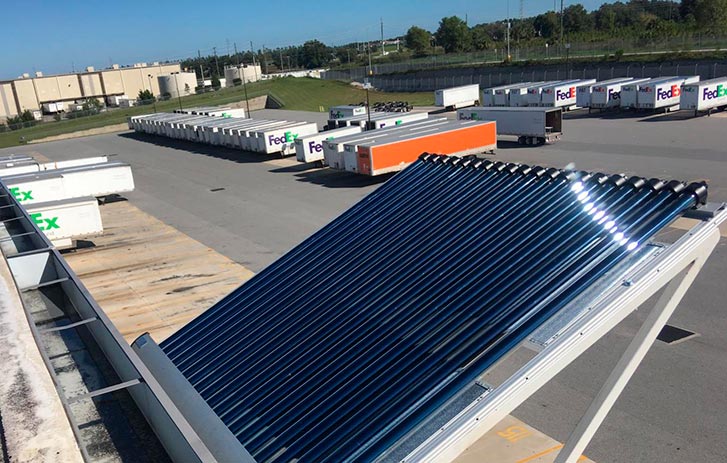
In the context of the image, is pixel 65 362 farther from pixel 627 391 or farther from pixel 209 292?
pixel 209 292

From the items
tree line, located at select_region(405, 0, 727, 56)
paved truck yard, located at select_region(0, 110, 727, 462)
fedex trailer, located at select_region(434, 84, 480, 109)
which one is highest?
tree line, located at select_region(405, 0, 727, 56)

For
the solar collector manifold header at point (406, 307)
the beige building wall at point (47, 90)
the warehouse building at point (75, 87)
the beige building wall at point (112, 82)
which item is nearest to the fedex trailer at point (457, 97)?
the solar collector manifold header at point (406, 307)

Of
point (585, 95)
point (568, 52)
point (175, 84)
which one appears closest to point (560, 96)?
point (585, 95)

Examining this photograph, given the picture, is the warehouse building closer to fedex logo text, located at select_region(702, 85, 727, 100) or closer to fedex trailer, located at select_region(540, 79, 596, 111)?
fedex trailer, located at select_region(540, 79, 596, 111)

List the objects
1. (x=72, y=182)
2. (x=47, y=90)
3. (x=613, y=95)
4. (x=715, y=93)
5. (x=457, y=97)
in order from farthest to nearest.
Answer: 1. (x=47, y=90)
2. (x=457, y=97)
3. (x=613, y=95)
4. (x=715, y=93)
5. (x=72, y=182)

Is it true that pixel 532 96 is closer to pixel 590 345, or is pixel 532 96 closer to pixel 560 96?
pixel 560 96

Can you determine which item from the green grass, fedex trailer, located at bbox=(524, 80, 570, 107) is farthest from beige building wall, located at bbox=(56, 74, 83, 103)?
fedex trailer, located at bbox=(524, 80, 570, 107)

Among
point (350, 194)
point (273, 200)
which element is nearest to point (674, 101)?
point (350, 194)
